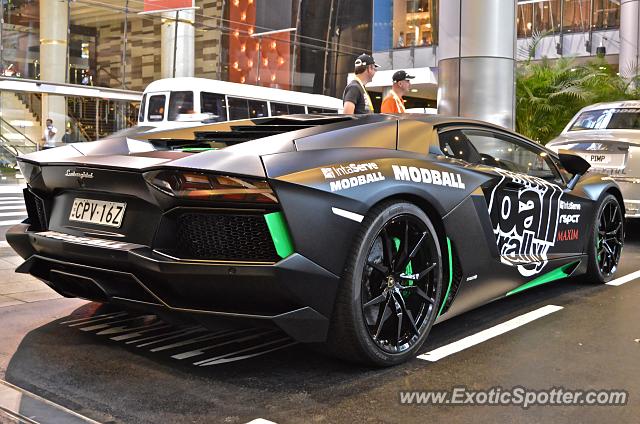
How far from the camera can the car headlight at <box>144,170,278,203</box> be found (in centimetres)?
296

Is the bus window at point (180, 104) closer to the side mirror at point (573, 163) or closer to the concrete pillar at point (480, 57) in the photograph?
the concrete pillar at point (480, 57)

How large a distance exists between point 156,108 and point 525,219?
57.6ft

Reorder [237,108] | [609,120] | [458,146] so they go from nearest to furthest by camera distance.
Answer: [458,146], [609,120], [237,108]

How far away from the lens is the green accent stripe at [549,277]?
14.7 feet

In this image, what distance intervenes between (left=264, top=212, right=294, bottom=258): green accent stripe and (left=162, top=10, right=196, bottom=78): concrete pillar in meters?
24.0

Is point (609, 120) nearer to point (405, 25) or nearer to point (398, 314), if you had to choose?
point (398, 314)

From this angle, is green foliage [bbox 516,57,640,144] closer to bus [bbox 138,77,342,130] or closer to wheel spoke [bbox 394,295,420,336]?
bus [bbox 138,77,342,130]

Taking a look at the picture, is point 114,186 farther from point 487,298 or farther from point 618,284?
point 618,284

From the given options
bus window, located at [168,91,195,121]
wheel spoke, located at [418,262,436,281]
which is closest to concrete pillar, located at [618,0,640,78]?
bus window, located at [168,91,195,121]

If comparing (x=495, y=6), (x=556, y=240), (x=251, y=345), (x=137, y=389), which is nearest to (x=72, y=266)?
(x=137, y=389)

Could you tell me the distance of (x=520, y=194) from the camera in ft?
14.2

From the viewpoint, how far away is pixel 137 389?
3125mm

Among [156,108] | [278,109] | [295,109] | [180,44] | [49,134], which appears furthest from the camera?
[180,44]

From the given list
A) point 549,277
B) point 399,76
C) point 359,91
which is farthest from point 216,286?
point 399,76
